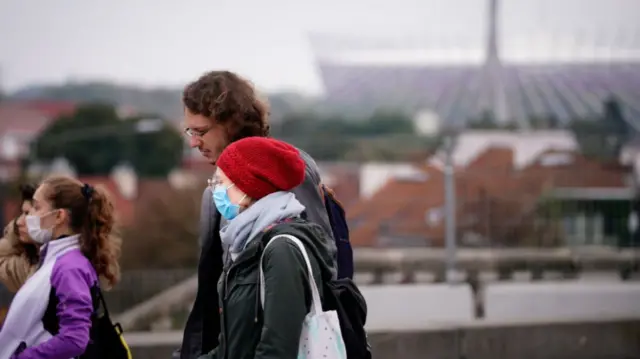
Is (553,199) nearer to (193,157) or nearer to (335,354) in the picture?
(193,157)

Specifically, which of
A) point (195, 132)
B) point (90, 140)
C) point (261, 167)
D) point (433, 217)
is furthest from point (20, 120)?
point (261, 167)

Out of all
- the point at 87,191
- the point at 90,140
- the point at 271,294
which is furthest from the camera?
the point at 90,140

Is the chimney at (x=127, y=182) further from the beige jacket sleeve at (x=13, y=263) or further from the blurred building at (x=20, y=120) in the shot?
the beige jacket sleeve at (x=13, y=263)

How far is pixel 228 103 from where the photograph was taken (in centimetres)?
328

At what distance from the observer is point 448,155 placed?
19.1 metres

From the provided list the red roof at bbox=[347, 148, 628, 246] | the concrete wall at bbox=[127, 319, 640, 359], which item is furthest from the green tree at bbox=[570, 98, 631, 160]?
the concrete wall at bbox=[127, 319, 640, 359]

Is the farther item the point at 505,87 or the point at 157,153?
the point at 157,153

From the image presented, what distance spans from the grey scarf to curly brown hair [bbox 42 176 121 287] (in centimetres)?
98

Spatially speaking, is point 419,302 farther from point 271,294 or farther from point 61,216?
point 271,294

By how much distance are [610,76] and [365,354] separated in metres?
80.3

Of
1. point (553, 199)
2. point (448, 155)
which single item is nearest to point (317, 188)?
point (448, 155)

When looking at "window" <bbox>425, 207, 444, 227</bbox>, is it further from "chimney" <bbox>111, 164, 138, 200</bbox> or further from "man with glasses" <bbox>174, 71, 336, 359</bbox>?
"man with glasses" <bbox>174, 71, 336, 359</bbox>

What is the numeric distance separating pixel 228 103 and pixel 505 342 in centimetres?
364

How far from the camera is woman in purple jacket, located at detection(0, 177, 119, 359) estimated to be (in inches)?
139
